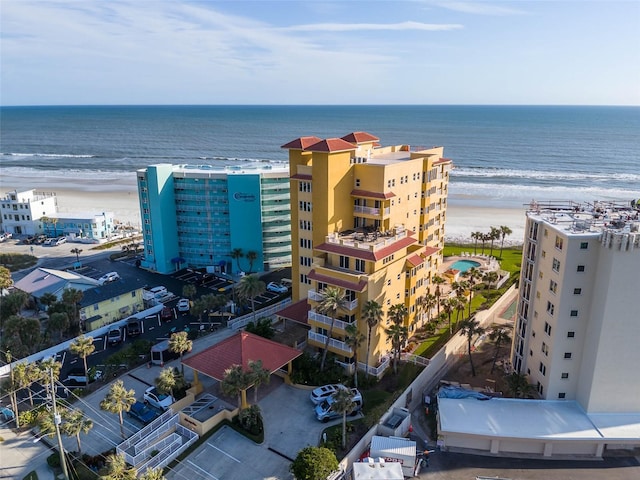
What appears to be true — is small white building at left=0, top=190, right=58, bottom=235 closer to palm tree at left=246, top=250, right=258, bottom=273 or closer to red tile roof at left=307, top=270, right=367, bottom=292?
palm tree at left=246, top=250, right=258, bottom=273

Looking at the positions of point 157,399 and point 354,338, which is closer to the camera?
point 157,399

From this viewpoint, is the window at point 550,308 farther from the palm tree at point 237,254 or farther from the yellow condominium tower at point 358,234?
the palm tree at point 237,254

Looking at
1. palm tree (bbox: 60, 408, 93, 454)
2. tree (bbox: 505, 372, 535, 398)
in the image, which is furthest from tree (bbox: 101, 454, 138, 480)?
tree (bbox: 505, 372, 535, 398)

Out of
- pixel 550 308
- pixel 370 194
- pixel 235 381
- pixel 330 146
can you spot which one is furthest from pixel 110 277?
pixel 550 308

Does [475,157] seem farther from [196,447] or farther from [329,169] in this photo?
[196,447]

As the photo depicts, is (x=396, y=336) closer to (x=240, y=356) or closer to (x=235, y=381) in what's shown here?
(x=240, y=356)

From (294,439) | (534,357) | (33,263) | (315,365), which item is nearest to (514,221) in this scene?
(534,357)
